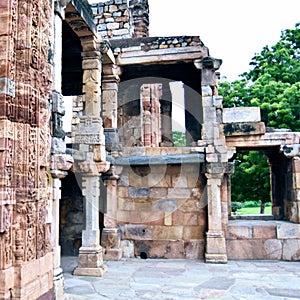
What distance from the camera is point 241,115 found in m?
7.07

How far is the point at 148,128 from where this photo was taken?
412 inches

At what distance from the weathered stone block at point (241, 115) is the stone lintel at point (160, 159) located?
934mm

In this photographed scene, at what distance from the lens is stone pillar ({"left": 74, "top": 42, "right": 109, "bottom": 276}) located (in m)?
5.78

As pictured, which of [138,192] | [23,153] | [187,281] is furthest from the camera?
[138,192]

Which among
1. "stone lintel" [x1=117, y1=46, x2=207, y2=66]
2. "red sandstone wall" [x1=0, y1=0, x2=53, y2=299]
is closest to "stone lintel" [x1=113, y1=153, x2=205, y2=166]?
"stone lintel" [x1=117, y1=46, x2=207, y2=66]

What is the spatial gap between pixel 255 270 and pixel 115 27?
277 inches

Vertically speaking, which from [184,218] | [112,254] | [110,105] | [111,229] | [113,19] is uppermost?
[113,19]

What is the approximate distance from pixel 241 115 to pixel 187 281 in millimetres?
3407

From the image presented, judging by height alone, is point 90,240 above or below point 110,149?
below

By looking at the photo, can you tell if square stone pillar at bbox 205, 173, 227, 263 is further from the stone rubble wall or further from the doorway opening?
the stone rubble wall

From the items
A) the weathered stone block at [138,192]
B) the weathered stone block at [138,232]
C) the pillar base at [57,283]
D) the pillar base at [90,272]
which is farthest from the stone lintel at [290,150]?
the pillar base at [57,283]

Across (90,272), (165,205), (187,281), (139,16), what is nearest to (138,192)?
(165,205)

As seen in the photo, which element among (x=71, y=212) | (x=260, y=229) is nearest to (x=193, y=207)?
(x=260, y=229)

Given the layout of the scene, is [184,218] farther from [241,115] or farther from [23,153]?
[23,153]
